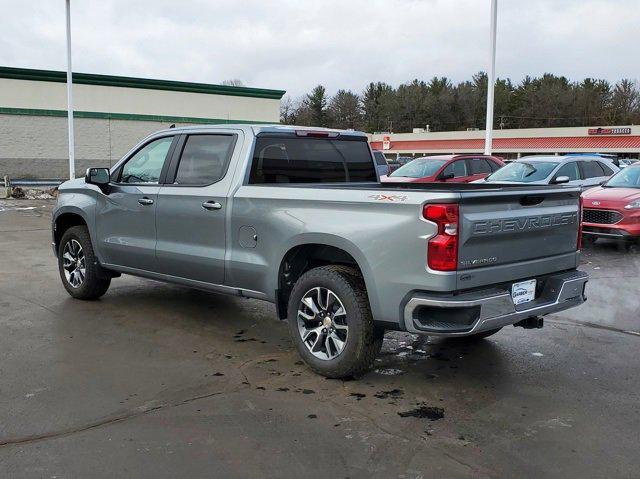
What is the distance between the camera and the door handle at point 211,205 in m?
5.60

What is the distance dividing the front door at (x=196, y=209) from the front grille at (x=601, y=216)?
27.3 ft

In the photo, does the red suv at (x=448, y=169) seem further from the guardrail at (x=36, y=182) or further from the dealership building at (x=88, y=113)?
the dealership building at (x=88, y=113)

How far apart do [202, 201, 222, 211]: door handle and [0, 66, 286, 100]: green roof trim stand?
88.7 ft

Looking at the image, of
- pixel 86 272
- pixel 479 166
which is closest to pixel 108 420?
pixel 86 272

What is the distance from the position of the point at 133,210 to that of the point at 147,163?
0.52 m

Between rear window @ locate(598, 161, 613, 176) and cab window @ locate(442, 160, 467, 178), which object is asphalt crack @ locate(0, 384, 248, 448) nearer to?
cab window @ locate(442, 160, 467, 178)

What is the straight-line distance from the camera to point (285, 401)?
445cm

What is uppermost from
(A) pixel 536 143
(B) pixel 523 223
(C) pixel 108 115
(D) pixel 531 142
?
(D) pixel 531 142

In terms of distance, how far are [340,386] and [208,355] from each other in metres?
1.31

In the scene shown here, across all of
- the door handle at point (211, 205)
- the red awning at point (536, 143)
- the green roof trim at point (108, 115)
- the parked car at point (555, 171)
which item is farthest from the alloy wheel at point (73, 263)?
the red awning at point (536, 143)

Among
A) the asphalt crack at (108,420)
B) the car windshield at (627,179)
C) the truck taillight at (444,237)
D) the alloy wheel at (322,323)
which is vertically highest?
the car windshield at (627,179)

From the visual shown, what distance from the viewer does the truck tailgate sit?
4258 millimetres

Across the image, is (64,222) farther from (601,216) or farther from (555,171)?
(555,171)

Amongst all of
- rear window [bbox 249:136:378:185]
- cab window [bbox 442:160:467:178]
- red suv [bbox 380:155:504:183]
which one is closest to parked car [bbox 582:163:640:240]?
red suv [bbox 380:155:504:183]
